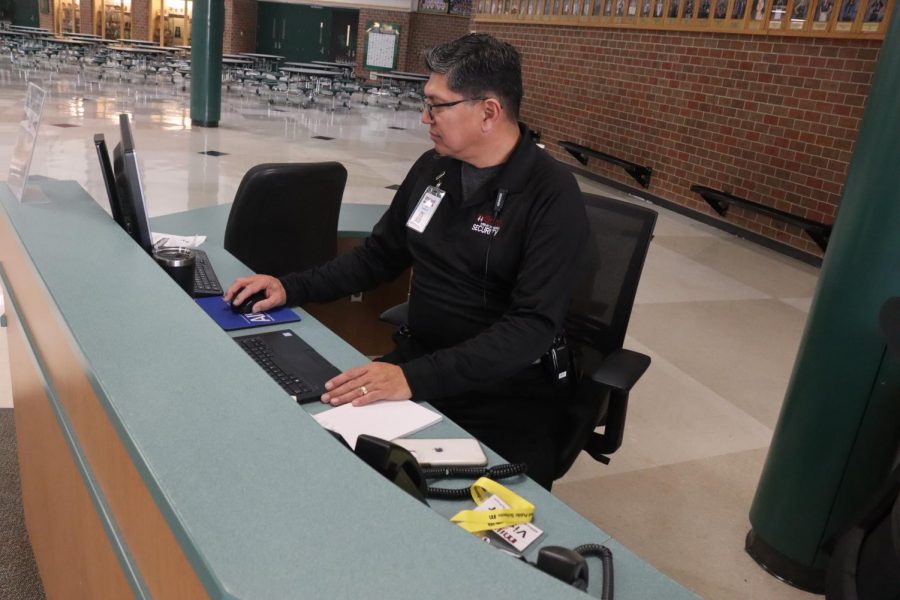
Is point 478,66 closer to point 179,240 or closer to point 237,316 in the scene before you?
point 237,316

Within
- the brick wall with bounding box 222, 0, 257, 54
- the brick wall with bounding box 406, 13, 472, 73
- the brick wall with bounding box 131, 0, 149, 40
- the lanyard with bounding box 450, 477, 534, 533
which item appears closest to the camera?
the lanyard with bounding box 450, 477, 534, 533

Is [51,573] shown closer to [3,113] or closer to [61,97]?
[3,113]

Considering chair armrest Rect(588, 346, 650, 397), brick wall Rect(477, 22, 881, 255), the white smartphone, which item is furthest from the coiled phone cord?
brick wall Rect(477, 22, 881, 255)

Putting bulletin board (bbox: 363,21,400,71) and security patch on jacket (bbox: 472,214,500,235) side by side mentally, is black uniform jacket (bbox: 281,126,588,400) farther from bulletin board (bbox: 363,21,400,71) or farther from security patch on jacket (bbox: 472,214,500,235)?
bulletin board (bbox: 363,21,400,71)

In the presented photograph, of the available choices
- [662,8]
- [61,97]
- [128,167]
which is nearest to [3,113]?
[61,97]

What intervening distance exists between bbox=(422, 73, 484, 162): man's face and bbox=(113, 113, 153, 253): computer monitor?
2.32 feet

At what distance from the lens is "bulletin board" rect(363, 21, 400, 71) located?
18.9 metres

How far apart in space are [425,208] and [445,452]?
82cm

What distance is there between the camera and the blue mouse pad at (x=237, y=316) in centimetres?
178

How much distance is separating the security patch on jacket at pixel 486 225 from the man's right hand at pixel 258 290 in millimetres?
530

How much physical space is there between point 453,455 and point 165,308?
55cm

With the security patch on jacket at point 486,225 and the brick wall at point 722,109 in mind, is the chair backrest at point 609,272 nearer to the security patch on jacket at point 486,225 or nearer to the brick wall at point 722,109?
the security patch on jacket at point 486,225

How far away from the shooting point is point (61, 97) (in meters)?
11.3

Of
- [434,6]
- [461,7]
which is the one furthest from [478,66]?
[434,6]
